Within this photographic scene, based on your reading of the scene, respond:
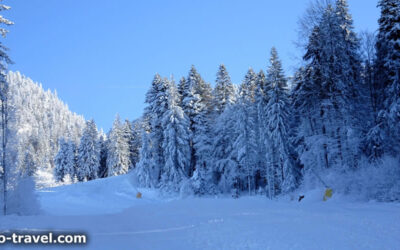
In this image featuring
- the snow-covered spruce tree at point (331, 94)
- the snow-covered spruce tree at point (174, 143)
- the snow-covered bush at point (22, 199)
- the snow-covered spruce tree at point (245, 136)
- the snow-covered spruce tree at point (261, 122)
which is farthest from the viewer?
the snow-covered spruce tree at point (174, 143)

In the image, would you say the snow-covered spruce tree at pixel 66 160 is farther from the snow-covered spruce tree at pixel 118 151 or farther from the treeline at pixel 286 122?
the treeline at pixel 286 122

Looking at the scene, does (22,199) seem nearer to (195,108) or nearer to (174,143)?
(174,143)

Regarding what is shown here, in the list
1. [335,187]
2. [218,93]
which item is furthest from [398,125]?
[218,93]

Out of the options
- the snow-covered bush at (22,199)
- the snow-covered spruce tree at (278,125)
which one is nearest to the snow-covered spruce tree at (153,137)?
the snow-covered spruce tree at (278,125)

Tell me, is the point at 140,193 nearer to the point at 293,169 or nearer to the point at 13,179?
the point at 13,179

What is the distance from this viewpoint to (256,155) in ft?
133

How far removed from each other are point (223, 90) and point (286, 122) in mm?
11519

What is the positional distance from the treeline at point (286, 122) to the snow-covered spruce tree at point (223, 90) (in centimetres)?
15

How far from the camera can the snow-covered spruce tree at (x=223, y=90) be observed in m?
45.2

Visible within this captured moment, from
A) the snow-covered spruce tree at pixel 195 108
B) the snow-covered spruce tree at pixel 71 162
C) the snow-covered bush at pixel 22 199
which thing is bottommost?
the snow-covered bush at pixel 22 199

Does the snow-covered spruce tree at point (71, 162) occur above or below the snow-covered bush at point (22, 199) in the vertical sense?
above

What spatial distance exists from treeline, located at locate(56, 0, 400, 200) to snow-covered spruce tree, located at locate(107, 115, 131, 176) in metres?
0.22

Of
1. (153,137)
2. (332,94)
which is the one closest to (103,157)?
(153,137)

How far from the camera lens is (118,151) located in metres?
61.0
